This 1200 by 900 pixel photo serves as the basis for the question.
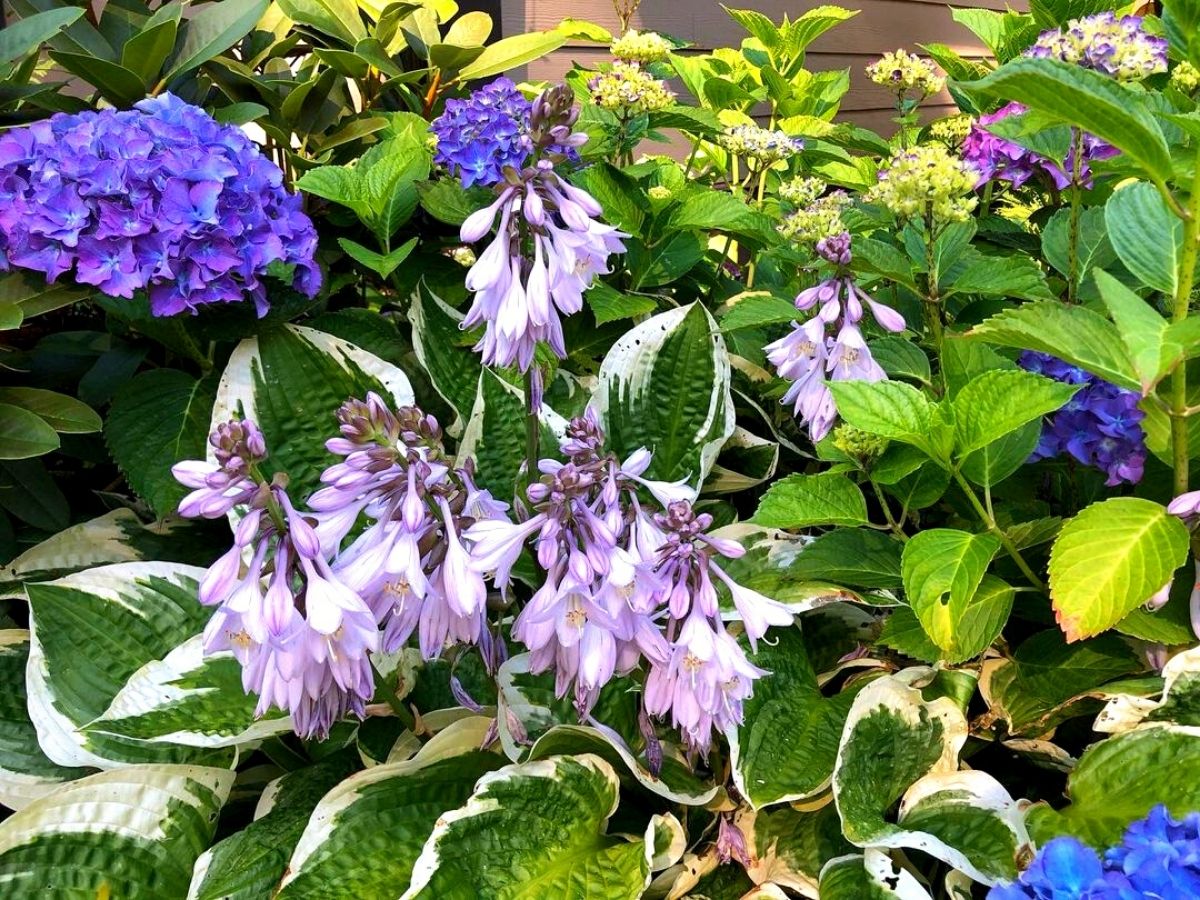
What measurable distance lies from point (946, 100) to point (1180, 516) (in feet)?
15.0

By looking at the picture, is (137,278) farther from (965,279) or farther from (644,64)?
(965,279)

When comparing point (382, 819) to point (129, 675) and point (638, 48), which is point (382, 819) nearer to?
point (129, 675)

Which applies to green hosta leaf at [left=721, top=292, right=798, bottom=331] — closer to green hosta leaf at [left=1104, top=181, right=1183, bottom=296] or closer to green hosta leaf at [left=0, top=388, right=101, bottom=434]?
green hosta leaf at [left=1104, top=181, right=1183, bottom=296]

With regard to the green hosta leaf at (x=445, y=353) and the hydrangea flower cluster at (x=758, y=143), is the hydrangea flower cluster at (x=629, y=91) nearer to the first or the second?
the hydrangea flower cluster at (x=758, y=143)

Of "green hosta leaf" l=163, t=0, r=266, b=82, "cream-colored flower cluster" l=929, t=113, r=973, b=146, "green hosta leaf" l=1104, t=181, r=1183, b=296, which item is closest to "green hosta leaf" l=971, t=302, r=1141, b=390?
"green hosta leaf" l=1104, t=181, r=1183, b=296

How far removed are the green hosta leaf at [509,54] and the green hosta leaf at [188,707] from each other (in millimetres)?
1230

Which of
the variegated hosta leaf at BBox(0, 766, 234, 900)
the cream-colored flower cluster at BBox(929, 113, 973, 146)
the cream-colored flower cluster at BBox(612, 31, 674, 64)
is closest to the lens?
A: the variegated hosta leaf at BBox(0, 766, 234, 900)

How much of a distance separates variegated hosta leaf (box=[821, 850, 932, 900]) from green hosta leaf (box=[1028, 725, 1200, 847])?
137 millimetres

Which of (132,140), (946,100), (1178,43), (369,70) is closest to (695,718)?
(1178,43)

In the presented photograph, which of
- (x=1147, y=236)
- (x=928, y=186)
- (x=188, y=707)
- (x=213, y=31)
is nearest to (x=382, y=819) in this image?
(x=188, y=707)

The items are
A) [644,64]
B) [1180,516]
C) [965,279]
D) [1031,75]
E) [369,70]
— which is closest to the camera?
[1031,75]

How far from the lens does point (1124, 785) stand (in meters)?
0.95

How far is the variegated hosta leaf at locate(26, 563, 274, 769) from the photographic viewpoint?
1.09 meters

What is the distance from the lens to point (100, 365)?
4.92 ft
